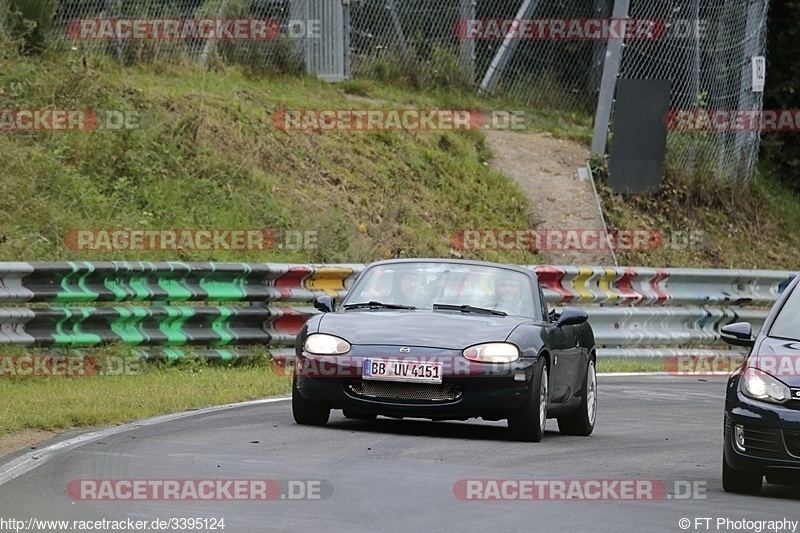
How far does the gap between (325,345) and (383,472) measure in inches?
86.9

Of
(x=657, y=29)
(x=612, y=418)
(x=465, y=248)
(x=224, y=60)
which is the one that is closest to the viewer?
(x=612, y=418)

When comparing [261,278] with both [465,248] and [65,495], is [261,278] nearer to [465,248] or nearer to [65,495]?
[465,248]

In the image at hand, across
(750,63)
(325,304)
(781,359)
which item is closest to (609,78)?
(750,63)

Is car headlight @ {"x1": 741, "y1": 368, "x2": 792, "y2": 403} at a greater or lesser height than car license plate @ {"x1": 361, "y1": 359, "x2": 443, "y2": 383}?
greater

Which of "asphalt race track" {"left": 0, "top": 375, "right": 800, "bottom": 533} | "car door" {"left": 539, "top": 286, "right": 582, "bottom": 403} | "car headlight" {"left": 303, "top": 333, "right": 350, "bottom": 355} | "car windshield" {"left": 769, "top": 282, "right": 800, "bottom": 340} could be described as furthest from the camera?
"car door" {"left": 539, "top": 286, "right": 582, "bottom": 403}

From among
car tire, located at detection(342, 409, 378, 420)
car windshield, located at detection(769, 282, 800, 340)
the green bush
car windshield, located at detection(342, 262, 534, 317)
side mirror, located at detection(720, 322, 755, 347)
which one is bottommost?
car tire, located at detection(342, 409, 378, 420)

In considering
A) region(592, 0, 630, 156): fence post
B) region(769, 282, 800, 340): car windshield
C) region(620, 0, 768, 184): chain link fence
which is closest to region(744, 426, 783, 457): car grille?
region(769, 282, 800, 340): car windshield

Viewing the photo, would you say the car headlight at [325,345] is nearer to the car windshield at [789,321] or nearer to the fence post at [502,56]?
the car windshield at [789,321]

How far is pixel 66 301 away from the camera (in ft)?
46.6

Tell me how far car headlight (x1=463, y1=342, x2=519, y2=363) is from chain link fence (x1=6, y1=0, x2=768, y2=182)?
1425cm

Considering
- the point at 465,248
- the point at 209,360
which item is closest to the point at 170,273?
the point at 209,360

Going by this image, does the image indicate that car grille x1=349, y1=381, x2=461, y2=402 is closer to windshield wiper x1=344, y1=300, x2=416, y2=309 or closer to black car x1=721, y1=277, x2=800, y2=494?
windshield wiper x1=344, y1=300, x2=416, y2=309

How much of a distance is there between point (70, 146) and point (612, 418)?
9.05 meters

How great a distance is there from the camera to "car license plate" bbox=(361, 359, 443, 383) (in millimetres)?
10227
